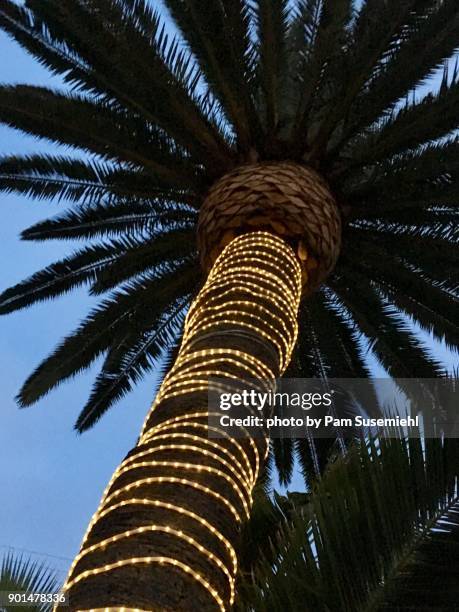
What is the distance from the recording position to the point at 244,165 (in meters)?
5.80

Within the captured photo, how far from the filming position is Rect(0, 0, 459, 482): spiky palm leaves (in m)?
5.79

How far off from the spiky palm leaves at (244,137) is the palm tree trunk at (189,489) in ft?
6.72

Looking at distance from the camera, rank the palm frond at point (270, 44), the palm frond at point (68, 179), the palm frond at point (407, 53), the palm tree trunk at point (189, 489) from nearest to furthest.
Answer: the palm tree trunk at point (189, 489), the palm frond at point (407, 53), the palm frond at point (270, 44), the palm frond at point (68, 179)

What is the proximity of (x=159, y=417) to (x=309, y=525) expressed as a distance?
100 cm

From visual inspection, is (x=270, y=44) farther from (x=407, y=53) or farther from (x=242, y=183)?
(x=242, y=183)

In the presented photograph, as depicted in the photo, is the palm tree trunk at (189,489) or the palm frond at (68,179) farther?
the palm frond at (68,179)

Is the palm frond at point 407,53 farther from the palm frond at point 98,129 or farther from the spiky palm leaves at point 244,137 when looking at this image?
the palm frond at point 98,129

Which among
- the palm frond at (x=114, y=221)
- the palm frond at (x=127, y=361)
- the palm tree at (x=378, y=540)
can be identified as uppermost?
the palm frond at (x=114, y=221)

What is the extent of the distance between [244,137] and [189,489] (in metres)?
3.72

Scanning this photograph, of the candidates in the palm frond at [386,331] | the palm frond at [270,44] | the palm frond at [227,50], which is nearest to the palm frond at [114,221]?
the palm frond at [227,50]

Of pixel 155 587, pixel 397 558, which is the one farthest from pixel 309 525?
pixel 155 587

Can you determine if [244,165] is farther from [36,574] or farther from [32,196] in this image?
[36,574]

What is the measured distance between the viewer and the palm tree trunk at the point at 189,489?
238 centimetres

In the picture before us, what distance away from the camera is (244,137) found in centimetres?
594
